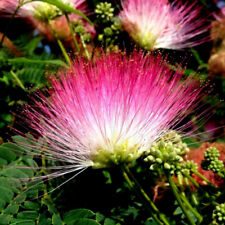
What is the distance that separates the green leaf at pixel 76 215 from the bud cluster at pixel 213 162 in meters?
0.52

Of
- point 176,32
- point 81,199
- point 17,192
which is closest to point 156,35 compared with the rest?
point 176,32

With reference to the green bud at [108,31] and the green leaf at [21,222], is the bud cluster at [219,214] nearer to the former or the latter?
the green leaf at [21,222]

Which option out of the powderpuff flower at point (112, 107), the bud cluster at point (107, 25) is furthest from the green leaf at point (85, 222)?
the bud cluster at point (107, 25)

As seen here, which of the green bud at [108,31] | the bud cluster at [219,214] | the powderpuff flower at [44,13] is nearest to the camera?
the bud cluster at [219,214]

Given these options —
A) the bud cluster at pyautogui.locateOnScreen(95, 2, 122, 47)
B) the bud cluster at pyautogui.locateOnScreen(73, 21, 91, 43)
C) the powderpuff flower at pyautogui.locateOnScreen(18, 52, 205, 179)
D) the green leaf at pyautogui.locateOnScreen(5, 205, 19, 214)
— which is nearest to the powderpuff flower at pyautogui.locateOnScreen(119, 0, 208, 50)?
the bud cluster at pyautogui.locateOnScreen(95, 2, 122, 47)

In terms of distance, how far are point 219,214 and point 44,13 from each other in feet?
4.82

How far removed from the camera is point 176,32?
195 cm

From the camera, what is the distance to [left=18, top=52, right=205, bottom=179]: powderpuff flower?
126 cm

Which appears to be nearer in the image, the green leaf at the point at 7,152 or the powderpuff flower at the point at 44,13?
the green leaf at the point at 7,152

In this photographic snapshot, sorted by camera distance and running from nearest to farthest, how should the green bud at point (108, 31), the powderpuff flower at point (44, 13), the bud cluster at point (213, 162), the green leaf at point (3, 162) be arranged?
the bud cluster at point (213, 162) → the green leaf at point (3, 162) → the green bud at point (108, 31) → the powderpuff flower at point (44, 13)

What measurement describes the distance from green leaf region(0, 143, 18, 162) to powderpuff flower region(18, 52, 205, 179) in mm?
142

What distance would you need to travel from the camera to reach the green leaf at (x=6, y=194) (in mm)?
1240

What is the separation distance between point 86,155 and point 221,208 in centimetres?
57

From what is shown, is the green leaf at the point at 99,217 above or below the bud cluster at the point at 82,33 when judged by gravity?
below
